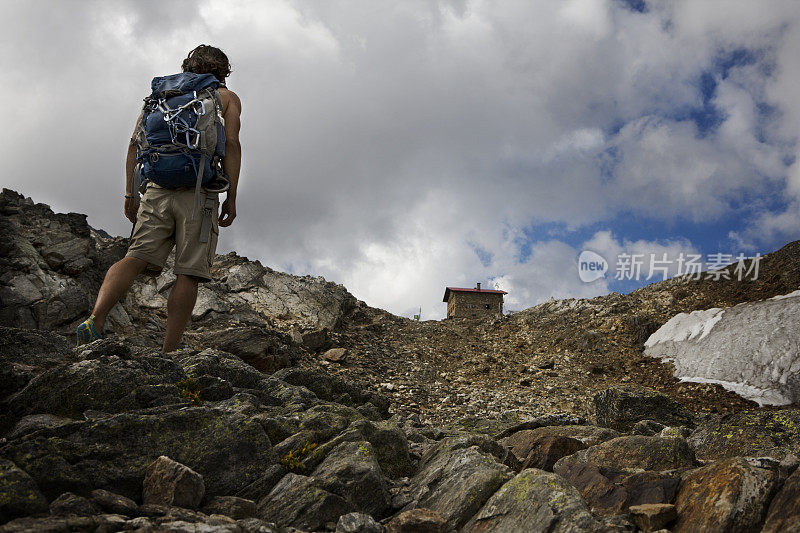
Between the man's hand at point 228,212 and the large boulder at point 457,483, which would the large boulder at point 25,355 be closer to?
the man's hand at point 228,212

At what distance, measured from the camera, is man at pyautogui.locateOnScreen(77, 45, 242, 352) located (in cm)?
555

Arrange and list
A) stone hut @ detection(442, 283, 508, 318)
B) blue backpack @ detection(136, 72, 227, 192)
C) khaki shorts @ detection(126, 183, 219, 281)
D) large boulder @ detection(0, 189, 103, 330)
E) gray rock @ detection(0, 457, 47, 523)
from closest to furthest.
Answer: gray rock @ detection(0, 457, 47, 523) → blue backpack @ detection(136, 72, 227, 192) → khaki shorts @ detection(126, 183, 219, 281) → large boulder @ detection(0, 189, 103, 330) → stone hut @ detection(442, 283, 508, 318)

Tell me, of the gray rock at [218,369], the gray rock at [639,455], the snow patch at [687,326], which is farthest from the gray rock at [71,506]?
the snow patch at [687,326]

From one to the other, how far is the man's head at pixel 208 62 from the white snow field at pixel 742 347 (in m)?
16.0

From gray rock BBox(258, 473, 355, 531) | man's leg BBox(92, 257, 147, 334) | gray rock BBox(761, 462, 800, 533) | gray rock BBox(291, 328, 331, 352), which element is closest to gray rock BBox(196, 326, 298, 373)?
gray rock BBox(291, 328, 331, 352)

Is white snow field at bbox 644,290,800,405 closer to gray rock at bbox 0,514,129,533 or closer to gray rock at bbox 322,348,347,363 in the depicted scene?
gray rock at bbox 322,348,347,363

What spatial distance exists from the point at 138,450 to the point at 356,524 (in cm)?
172

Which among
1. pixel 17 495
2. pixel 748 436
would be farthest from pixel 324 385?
pixel 748 436

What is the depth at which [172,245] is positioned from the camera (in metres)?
6.02

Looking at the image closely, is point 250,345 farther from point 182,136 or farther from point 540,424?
point 540,424

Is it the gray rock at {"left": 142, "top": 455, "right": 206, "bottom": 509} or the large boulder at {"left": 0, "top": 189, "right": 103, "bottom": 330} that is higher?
the large boulder at {"left": 0, "top": 189, "right": 103, "bottom": 330}

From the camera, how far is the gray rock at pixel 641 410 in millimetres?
9008

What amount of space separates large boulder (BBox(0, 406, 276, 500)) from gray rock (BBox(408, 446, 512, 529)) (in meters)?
1.35

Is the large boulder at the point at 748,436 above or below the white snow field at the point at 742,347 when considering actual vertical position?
below
